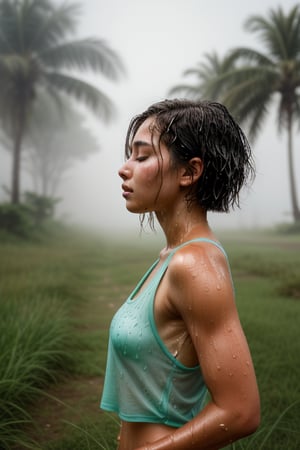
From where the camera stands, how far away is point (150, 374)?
2.64 ft

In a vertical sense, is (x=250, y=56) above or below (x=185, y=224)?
above

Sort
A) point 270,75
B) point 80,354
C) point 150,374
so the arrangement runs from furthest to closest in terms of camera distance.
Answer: point 270,75
point 80,354
point 150,374

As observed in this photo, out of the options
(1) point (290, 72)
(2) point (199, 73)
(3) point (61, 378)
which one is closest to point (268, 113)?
(1) point (290, 72)

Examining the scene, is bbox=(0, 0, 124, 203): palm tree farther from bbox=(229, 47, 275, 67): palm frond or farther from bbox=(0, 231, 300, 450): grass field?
bbox=(0, 231, 300, 450): grass field

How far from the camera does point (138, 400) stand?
2.72ft

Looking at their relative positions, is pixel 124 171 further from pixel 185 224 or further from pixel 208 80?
pixel 208 80

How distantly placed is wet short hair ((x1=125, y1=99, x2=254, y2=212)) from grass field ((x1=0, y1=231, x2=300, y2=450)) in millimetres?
803

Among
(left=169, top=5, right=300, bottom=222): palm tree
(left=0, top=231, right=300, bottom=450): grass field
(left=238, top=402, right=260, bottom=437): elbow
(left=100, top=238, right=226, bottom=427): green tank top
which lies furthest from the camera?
(left=169, top=5, right=300, bottom=222): palm tree

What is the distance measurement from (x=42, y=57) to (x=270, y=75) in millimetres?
6027

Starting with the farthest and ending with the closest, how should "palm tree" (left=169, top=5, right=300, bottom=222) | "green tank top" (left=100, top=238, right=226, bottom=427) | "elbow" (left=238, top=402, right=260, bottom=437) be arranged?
"palm tree" (left=169, top=5, right=300, bottom=222)
"green tank top" (left=100, top=238, right=226, bottom=427)
"elbow" (left=238, top=402, right=260, bottom=437)

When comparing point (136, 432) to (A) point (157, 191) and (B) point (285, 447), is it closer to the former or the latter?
(A) point (157, 191)

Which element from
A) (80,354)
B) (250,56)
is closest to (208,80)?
(250,56)

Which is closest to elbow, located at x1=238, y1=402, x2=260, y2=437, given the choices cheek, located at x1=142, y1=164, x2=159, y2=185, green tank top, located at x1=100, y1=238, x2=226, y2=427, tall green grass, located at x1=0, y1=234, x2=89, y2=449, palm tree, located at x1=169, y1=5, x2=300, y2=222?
green tank top, located at x1=100, y1=238, x2=226, y2=427

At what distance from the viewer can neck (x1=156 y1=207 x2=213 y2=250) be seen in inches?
33.6
